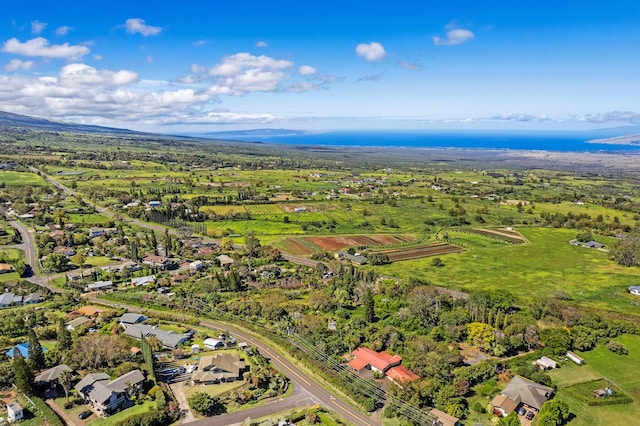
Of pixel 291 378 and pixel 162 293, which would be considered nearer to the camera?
pixel 291 378

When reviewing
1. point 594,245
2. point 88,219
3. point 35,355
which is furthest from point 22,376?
point 594,245

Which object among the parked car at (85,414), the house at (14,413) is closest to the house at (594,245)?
the parked car at (85,414)

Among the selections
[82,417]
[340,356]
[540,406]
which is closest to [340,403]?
[340,356]

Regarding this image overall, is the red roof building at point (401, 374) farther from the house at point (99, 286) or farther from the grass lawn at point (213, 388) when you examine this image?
the house at point (99, 286)

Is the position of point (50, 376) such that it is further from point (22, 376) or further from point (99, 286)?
point (99, 286)

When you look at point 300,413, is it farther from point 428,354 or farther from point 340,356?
point 428,354

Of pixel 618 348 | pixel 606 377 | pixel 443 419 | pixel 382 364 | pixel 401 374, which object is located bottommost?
pixel 606 377
